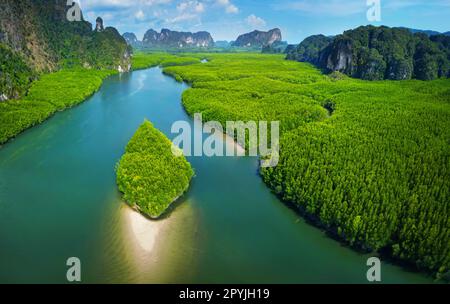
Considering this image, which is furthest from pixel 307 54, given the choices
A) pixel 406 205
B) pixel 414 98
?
pixel 406 205

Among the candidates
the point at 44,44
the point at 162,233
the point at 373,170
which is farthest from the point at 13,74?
the point at 373,170

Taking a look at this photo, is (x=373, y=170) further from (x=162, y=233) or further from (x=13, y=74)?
(x=13, y=74)

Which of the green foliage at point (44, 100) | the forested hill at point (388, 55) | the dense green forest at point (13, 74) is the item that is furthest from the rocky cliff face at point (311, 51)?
the dense green forest at point (13, 74)

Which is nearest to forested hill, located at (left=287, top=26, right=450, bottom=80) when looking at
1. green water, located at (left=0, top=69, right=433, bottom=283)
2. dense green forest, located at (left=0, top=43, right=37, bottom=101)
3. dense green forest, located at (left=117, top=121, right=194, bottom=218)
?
green water, located at (left=0, top=69, right=433, bottom=283)

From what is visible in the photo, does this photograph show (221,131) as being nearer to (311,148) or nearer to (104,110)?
(311,148)

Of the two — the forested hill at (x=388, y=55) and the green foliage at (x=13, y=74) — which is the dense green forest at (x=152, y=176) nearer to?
the green foliage at (x=13, y=74)

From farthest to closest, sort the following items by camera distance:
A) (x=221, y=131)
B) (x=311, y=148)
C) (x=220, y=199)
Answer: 1. (x=221, y=131)
2. (x=311, y=148)
3. (x=220, y=199)

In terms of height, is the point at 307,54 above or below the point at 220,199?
above

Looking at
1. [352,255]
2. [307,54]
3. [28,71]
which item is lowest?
[352,255]
